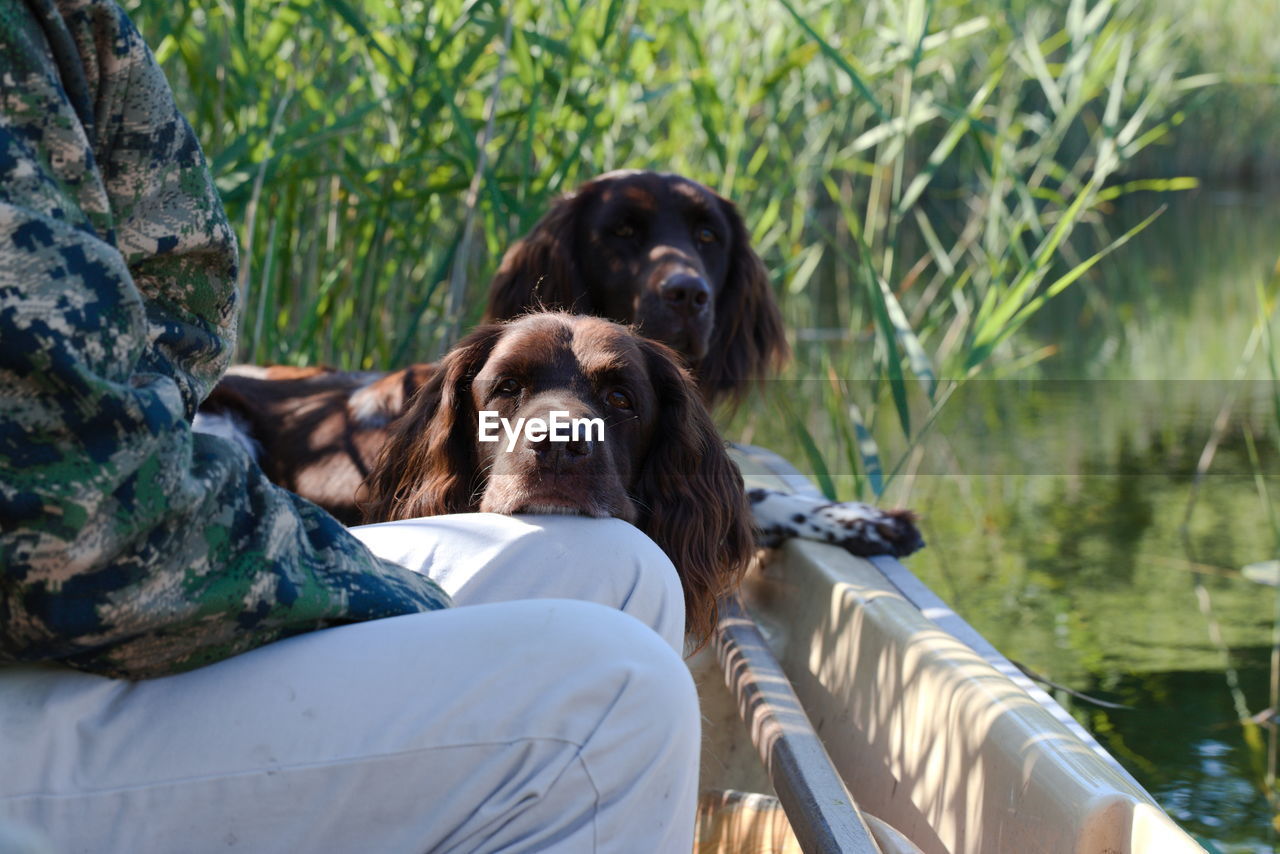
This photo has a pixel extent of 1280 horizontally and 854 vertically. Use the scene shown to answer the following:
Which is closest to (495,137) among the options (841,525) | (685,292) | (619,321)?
(619,321)

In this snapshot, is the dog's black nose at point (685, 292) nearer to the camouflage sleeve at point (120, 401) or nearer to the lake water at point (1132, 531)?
the lake water at point (1132, 531)

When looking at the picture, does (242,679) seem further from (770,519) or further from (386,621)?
(770,519)

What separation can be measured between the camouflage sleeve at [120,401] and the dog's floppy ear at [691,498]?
0.86 metres

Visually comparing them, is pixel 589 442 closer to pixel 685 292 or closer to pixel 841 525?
pixel 841 525

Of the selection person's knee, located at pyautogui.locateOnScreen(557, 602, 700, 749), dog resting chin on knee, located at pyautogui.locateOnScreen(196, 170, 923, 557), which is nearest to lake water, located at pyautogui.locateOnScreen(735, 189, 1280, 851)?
dog resting chin on knee, located at pyautogui.locateOnScreen(196, 170, 923, 557)

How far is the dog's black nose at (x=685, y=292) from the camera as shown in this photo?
116 inches

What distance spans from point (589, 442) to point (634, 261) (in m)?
1.37

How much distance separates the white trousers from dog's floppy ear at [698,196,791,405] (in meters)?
2.23

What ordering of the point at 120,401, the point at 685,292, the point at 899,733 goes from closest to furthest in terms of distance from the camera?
the point at 120,401 < the point at 899,733 < the point at 685,292

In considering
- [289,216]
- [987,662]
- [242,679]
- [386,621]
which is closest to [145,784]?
[242,679]

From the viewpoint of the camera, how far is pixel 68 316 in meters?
0.86

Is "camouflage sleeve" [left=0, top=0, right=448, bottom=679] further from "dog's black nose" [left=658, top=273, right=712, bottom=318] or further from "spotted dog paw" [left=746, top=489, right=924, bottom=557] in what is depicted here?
"dog's black nose" [left=658, top=273, right=712, bottom=318]

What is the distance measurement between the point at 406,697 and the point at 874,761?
45.7 inches

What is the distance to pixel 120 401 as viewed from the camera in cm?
88
